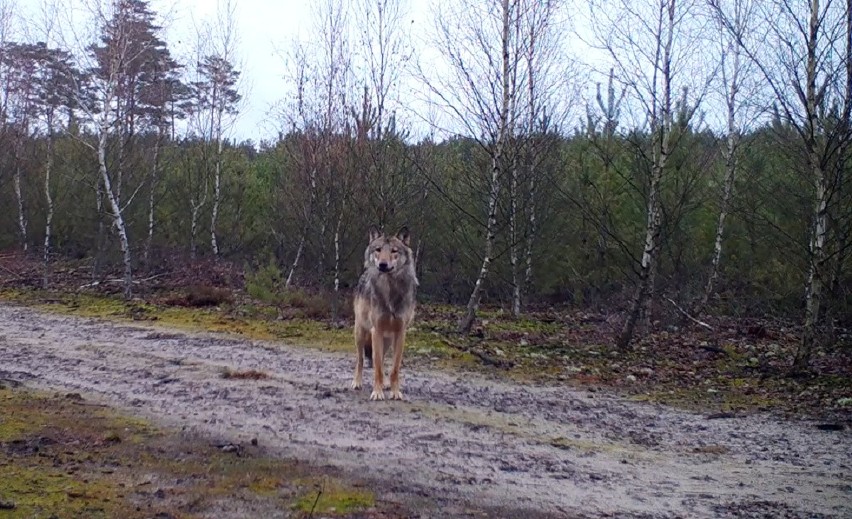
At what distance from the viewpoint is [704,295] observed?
2114 centimetres

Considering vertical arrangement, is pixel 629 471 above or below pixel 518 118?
below

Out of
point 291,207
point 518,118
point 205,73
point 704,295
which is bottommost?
point 704,295

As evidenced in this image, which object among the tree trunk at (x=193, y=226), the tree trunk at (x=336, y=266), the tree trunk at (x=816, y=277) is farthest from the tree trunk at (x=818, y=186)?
the tree trunk at (x=193, y=226)

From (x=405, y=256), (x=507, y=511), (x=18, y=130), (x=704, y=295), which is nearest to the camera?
(x=507, y=511)

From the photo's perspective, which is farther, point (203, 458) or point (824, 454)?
point (824, 454)

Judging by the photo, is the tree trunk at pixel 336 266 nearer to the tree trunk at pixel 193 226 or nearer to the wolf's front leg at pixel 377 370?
the wolf's front leg at pixel 377 370

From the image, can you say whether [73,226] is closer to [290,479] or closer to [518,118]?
[518,118]

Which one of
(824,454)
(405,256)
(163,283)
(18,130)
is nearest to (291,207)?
(163,283)

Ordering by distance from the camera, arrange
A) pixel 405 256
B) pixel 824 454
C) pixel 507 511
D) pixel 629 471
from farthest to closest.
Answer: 1. pixel 405 256
2. pixel 824 454
3. pixel 629 471
4. pixel 507 511

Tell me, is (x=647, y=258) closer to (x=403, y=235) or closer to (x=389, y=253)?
(x=403, y=235)

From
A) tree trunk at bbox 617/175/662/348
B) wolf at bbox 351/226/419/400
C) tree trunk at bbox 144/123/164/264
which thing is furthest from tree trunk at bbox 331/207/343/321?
tree trunk at bbox 144/123/164/264

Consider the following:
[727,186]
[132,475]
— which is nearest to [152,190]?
[727,186]

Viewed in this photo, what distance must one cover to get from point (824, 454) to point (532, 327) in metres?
11.4

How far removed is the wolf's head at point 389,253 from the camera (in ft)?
31.2
